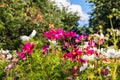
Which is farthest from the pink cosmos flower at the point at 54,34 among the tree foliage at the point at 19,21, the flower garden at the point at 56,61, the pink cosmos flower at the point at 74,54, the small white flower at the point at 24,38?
the tree foliage at the point at 19,21

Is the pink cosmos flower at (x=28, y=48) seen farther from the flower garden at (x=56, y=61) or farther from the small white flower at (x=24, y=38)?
the small white flower at (x=24, y=38)

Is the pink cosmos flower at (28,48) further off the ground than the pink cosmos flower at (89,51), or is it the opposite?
the pink cosmos flower at (28,48)

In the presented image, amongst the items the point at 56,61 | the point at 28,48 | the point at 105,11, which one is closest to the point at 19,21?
the point at 105,11

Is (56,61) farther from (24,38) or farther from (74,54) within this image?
(24,38)

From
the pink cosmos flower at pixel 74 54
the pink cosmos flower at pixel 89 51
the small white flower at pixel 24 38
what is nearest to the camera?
the pink cosmos flower at pixel 89 51

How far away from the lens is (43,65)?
25.1 feet

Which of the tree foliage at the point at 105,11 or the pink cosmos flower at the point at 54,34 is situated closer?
the pink cosmos flower at the point at 54,34

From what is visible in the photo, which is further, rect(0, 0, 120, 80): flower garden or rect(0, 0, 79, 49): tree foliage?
rect(0, 0, 79, 49): tree foliage

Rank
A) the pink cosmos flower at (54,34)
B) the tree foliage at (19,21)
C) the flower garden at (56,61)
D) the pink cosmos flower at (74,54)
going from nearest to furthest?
the flower garden at (56,61) < the pink cosmos flower at (74,54) < the pink cosmos flower at (54,34) < the tree foliage at (19,21)

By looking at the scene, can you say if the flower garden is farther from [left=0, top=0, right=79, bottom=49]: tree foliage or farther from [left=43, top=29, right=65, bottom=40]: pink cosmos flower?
[left=0, top=0, right=79, bottom=49]: tree foliage

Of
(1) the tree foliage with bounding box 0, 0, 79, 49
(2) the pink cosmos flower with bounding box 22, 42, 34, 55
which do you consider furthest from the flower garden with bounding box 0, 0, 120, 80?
(1) the tree foliage with bounding box 0, 0, 79, 49

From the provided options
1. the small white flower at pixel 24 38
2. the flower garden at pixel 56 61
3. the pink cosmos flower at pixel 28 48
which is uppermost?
the small white flower at pixel 24 38

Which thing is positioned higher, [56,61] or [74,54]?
[74,54]

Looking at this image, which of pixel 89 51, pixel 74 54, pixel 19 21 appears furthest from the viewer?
pixel 19 21
